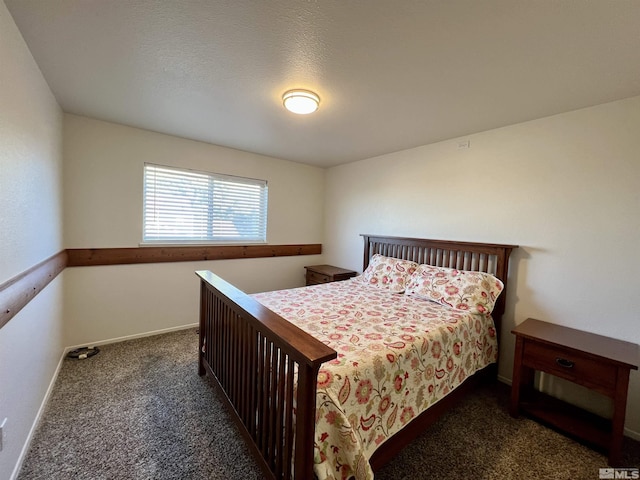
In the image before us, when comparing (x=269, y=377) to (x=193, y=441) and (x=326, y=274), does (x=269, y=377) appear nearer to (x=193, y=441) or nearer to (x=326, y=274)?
(x=193, y=441)

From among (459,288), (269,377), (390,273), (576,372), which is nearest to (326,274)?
(390,273)

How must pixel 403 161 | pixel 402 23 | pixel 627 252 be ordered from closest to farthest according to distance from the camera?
pixel 402 23 → pixel 627 252 → pixel 403 161

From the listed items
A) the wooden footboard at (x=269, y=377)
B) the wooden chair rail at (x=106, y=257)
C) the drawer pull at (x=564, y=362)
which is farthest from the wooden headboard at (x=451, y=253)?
the wooden footboard at (x=269, y=377)

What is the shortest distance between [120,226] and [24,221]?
53.9 inches

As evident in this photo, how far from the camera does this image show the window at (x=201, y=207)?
3.05 meters

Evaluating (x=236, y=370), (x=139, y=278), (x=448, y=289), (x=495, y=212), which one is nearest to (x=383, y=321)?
(x=448, y=289)

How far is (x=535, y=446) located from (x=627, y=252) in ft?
4.82

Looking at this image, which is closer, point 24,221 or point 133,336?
point 24,221

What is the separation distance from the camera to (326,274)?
3.70 meters

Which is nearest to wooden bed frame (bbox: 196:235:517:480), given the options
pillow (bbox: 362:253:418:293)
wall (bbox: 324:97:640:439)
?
wall (bbox: 324:97:640:439)

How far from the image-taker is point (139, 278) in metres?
2.98

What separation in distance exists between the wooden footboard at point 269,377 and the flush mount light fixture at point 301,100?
1.42 m

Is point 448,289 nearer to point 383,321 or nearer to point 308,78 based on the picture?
point 383,321

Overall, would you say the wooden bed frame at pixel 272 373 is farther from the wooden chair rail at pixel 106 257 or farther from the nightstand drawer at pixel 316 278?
the nightstand drawer at pixel 316 278
